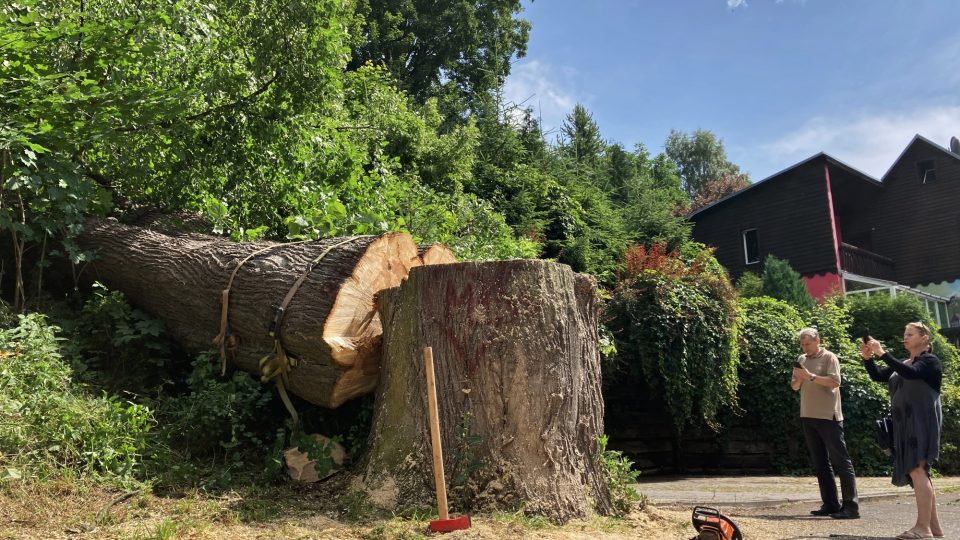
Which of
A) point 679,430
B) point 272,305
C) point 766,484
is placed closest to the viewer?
point 272,305

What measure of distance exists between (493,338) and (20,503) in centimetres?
276

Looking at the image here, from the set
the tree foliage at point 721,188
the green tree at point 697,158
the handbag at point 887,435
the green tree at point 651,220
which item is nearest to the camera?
the handbag at point 887,435

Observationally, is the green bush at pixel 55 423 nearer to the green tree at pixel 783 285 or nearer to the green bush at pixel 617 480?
the green bush at pixel 617 480

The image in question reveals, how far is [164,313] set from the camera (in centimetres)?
632

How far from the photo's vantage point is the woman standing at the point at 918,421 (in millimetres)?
5008

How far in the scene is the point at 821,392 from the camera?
6066 millimetres

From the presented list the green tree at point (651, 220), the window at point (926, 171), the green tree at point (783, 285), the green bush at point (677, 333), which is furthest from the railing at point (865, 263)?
the green bush at point (677, 333)

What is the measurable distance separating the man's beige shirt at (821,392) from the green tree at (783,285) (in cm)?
1428

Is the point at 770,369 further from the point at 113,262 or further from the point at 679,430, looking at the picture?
the point at 113,262

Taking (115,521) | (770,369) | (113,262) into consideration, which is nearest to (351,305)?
(115,521)

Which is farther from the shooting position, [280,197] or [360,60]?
[360,60]

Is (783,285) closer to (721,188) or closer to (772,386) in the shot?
(772,386)

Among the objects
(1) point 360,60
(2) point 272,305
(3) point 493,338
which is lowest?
(3) point 493,338

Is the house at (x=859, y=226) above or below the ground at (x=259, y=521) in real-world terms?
above
